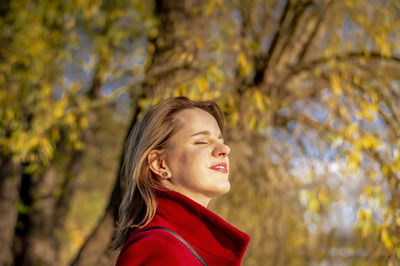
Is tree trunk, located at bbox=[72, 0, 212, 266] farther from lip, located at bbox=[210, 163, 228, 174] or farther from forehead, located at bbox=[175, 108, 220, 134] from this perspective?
lip, located at bbox=[210, 163, 228, 174]

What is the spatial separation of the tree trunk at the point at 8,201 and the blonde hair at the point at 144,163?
408 centimetres

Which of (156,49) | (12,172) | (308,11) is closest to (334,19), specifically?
(308,11)

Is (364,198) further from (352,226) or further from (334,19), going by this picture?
(334,19)

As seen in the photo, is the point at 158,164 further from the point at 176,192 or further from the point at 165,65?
the point at 165,65

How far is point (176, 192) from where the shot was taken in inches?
68.9

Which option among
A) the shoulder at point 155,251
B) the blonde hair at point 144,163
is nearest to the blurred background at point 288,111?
the blonde hair at point 144,163

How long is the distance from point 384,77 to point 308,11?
85cm

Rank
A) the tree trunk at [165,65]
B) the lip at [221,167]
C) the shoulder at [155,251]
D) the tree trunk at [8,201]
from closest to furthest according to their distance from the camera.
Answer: the shoulder at [155,251] → the lip at [221,167] → the tree trunk at [165,65] → the tree trunk at [8,201]

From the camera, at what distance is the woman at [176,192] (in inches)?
62.8

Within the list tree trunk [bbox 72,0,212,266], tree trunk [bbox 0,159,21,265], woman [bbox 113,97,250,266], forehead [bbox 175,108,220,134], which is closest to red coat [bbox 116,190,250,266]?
woman [bbox 113,97,250,266]

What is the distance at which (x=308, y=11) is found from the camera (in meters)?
4.06

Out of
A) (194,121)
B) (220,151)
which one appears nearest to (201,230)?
(220,151)

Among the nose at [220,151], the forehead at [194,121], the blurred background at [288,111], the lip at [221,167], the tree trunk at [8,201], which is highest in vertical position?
the forehead at [194,121]

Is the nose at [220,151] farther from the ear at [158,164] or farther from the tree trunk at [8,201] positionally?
the tree trunk at [8,201]
